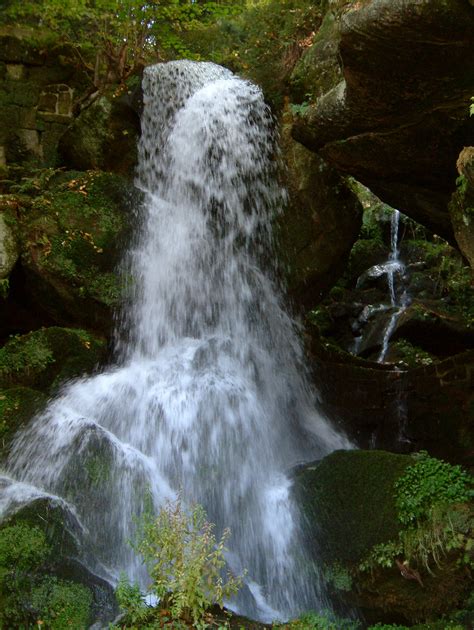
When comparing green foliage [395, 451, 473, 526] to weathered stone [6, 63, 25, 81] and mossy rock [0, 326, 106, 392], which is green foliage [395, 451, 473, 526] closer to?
mossy rock [0, 326, 106, 392]

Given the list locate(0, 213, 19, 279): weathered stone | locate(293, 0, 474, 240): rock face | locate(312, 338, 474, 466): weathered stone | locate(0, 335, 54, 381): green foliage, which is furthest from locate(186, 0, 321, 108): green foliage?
locate(0, 335, 54, 381): green foliage

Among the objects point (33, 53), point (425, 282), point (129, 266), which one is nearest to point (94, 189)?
point (129, 266)

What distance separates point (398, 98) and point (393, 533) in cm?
470

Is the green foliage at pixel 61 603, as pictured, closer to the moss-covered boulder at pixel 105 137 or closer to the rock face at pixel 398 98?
the rock face at pixel 398 98

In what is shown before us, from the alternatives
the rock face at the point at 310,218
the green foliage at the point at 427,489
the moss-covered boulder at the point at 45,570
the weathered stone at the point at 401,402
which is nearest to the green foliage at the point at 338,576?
the green foliage at the point at 427,489

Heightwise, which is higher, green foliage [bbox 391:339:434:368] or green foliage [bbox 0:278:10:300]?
green foliage [bbox 0:278:10:300]

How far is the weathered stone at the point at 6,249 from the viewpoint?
28.7 ft

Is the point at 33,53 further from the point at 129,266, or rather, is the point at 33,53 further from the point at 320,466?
the point at 320,466

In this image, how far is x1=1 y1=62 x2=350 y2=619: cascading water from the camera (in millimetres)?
6504

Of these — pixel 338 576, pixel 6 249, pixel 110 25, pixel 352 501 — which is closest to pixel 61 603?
pixel 338 576

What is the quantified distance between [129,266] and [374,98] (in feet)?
16.0

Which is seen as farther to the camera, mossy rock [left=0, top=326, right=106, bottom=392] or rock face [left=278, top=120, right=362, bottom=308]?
rock face [left=278, top=120, right=362, bottom=308]

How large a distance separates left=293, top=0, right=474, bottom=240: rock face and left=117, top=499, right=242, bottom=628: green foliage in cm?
473

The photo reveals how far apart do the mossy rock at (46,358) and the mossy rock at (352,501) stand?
11.4ft
